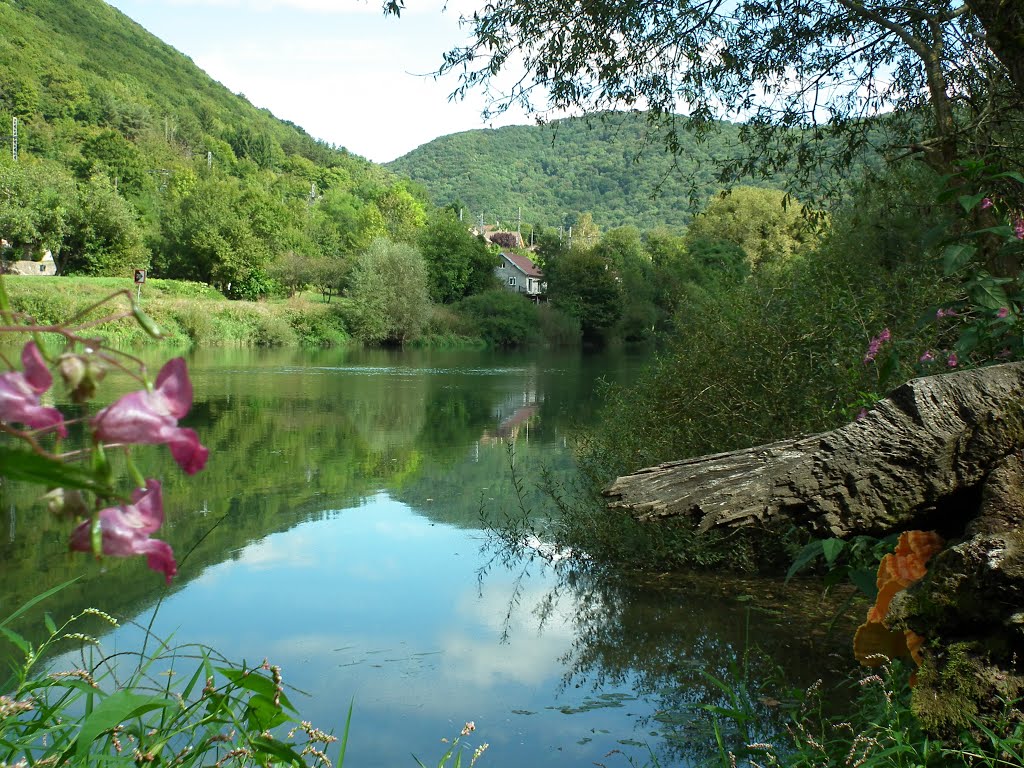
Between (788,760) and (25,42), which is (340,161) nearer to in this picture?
(25,42)

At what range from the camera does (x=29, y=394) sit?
2.05 feet

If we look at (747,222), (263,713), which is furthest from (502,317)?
(263,713)

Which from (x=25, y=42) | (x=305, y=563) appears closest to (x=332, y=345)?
(x=305, y=563)

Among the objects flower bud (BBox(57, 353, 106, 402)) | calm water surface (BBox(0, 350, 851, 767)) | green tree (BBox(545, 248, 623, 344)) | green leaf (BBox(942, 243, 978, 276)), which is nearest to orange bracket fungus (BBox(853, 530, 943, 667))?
calm water surface (BBox(0, 350, 851, 767))

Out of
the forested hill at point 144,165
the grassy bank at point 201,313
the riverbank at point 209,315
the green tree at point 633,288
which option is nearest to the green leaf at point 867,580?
the forested hill at point 144,165

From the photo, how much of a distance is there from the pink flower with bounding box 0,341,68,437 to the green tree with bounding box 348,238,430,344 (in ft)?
136

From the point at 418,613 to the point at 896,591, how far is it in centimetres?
403

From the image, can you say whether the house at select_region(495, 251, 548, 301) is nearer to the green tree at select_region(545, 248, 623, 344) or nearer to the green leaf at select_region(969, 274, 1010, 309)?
the green tree at select_region(545, 248, 623, 344)

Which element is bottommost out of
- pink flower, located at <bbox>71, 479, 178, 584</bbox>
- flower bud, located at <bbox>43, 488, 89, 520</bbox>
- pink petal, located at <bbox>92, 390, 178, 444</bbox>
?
pink flower, located at <bbox>71, 479, 178, 584</bbox>

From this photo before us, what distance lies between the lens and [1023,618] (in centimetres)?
227

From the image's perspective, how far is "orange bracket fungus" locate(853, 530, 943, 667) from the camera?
2805 mm

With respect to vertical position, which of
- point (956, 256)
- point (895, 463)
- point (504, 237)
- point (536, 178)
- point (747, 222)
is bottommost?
point (895, 463)

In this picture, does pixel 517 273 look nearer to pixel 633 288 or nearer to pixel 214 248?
pixel 633 288

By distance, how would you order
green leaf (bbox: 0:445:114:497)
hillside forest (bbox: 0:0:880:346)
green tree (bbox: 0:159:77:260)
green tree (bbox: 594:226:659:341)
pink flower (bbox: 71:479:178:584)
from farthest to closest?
green tree (bbox: 594:226:659:341)
hillside forest (bbox: 0:0:880:346)
green tree (bbox: 0:159:77:260)
pink flower (bbox: 71:479:178:584)
green leaf (bbox: 0:445:114:497)
